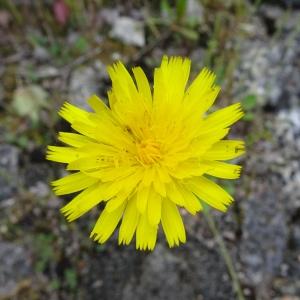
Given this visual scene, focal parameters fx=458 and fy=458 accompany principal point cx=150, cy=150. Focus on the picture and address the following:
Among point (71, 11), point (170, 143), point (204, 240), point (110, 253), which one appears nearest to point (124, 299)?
point (110, 253)

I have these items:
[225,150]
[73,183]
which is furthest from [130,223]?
[225,150]

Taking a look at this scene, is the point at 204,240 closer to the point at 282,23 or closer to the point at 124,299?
the point at 124,299

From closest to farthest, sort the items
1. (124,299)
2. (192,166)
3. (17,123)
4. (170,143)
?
(192,166) < (170,143) < (124,299) < (17,123)

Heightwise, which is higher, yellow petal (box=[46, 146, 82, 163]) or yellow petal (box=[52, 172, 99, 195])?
yellow petal (box=[46, 146, 82, 163])

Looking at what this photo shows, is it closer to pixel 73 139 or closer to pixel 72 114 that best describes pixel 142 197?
pixel 73 139

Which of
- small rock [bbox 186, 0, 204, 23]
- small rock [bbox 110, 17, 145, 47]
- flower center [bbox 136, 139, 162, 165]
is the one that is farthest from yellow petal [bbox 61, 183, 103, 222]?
small rock [bbox 186, 0, 204, 23]

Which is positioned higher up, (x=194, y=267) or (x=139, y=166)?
(x=139, y=166)

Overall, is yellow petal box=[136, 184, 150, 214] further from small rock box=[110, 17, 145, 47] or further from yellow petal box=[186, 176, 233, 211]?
small rock box=[110, 17, 145, 47]
